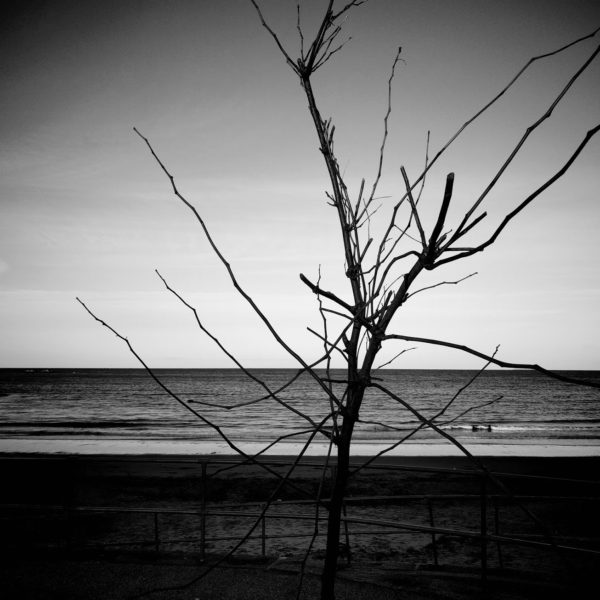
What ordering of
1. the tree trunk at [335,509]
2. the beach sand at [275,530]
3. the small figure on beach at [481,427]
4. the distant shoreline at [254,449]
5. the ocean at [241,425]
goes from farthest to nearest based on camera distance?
the small figure on beach at [481,427]
the ocean at [241,425]
the distant shoreline at [254,449]
the beach sand at [275,530]
the tree trunk at [335,509]

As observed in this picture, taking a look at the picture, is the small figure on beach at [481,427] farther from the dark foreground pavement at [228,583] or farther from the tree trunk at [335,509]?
the tree trunk at [335,509]

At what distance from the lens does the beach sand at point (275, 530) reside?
12.9 feet

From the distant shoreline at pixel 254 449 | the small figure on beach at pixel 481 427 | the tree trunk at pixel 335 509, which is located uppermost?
the tree trunk at pixel 335 509

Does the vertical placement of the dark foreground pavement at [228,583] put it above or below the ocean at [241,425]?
above

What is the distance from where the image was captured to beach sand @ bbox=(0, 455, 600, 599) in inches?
155

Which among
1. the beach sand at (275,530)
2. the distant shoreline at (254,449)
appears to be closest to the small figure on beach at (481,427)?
the distant shoreline at (254,449)

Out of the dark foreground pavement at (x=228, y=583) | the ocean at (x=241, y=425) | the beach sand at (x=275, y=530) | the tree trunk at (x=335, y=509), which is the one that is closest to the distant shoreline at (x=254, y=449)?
the ocean at (x=241, y=425)

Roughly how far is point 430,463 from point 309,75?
17.6m

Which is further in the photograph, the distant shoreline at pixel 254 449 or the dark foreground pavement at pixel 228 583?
the distant shoreline at pixel 254 449

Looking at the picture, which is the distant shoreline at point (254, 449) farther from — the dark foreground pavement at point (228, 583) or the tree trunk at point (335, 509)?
the tree trunk at point (335, 509)

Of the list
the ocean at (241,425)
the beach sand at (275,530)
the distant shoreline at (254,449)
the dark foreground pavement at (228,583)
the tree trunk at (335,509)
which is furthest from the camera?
the ocean at (241,425)

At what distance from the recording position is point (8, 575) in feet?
13.5

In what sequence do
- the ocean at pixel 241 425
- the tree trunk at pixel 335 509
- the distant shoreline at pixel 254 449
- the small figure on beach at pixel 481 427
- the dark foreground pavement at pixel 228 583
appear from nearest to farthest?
the tree trunk at pixel 335 509
the dark foreground pavement at pixel 228 583
the distant shoreline at pixel 254 449
the ocean at pixel 241 425
the small figure on beach at pixel 481 427

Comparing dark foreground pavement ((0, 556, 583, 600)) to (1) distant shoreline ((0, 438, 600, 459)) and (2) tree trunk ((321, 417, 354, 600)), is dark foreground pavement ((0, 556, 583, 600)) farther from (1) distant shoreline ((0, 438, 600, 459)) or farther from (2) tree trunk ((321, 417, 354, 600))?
(1) distant shoreline ((0, 438, 600, 459))
